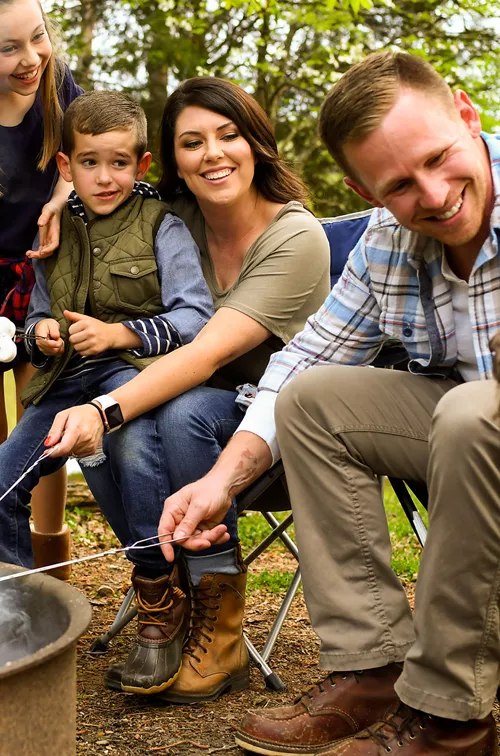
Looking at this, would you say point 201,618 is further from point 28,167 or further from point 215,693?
point 28,167

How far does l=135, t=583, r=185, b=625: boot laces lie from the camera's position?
7.89 feet

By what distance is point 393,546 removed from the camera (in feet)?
14.3

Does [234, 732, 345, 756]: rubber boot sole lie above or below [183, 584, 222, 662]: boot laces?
below

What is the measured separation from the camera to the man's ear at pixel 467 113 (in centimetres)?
194

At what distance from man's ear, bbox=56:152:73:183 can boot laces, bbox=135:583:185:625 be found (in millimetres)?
1289

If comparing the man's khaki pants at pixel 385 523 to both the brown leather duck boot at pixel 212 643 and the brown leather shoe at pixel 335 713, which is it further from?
the brown leather duck boot at pixel 212 643

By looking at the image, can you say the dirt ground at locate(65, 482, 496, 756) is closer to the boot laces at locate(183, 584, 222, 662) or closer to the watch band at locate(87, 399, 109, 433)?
the boot laces at locate(183, 584, 222, 662)

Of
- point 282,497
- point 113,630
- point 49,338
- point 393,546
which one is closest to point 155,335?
point 49,338

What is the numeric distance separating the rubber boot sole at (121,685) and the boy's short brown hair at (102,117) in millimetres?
1489

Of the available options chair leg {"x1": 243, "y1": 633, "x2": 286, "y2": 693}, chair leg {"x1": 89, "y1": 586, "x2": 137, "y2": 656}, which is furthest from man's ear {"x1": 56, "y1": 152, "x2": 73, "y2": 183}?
chair leg {"x1": 243, "y1": 633, "x2": 286, "y2": 693}

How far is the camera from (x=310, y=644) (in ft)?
9.79

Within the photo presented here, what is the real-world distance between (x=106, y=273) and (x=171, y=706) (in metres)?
1.20

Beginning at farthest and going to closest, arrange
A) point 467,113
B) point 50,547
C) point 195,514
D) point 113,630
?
point 50,547
point 113,630
point 195,514
point 467,113

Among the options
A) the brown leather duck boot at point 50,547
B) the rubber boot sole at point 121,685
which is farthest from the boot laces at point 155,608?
the brown leather duck boot at point 50,547
